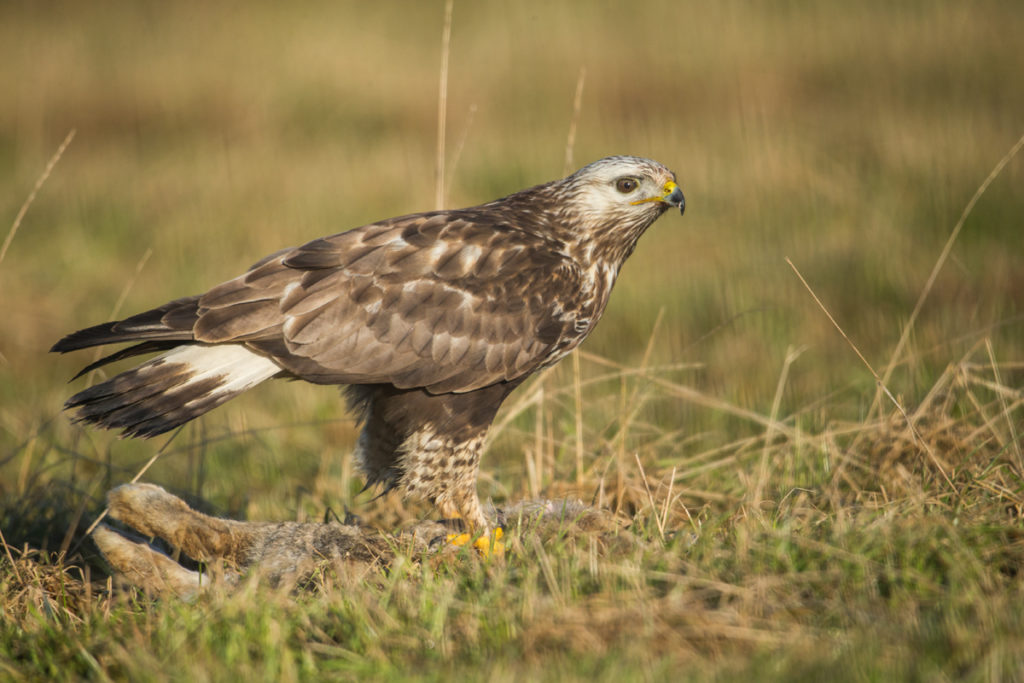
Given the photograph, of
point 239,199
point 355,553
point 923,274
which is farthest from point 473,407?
point 239,199

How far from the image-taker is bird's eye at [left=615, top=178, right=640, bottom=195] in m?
4.51

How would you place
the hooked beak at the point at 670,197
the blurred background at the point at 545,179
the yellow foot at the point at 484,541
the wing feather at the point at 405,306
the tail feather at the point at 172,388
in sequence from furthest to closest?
the blurred background at the point at 545,179, the hooked beak at the point at 670,197, the wing feather at the point at 405,306, the tail feather at the point at 172,388, the yellow foot at the point at 484,541

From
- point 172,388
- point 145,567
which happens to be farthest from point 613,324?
point 145,567

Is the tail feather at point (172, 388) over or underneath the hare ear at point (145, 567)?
over

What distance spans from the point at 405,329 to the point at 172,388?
892mm

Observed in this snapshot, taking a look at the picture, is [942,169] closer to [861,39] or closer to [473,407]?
[861,39]

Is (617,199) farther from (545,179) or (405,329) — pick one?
(545,179)

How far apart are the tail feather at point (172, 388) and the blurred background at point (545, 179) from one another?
3.05ft

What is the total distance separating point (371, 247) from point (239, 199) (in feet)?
22.3

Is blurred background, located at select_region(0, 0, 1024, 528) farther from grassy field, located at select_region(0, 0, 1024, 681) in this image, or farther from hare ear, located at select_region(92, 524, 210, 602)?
hare ear, located at select_region(92, 524, 210, 602)

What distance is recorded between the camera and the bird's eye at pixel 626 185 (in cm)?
451

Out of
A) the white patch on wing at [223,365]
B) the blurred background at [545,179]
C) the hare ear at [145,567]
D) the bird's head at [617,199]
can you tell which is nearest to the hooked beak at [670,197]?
the bird's head at [617,199]

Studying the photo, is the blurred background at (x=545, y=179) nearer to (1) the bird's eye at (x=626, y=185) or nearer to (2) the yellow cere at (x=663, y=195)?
(2) the yellow cere at (x=663, y=195)

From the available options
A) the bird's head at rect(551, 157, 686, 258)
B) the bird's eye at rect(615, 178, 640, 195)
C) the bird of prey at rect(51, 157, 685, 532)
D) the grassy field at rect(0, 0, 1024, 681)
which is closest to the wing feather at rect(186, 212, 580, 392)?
the bird of prey at rect(51, 157, 685, 532)
